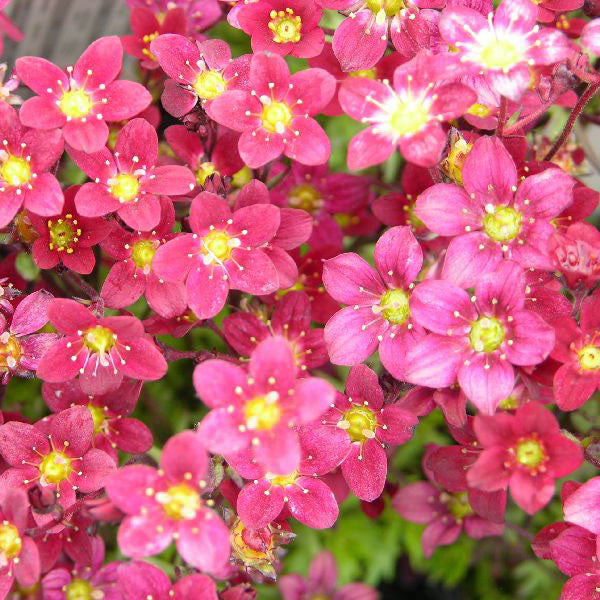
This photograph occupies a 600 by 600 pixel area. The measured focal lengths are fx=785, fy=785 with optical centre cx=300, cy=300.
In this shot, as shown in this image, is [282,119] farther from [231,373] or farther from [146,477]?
[146,477]

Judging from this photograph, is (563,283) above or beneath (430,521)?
above

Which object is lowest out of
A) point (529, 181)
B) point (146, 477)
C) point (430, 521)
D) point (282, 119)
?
point (430, 521)

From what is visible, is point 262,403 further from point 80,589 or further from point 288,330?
point 80,589

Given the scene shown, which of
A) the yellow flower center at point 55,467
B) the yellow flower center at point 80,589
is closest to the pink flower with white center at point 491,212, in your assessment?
the yellow flower center at point 55,467

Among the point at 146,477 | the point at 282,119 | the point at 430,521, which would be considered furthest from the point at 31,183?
the point at 430,521

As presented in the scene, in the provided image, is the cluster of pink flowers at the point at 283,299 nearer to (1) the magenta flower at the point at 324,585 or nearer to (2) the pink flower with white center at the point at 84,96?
(2) the pink flower with white center at the point at 84,96

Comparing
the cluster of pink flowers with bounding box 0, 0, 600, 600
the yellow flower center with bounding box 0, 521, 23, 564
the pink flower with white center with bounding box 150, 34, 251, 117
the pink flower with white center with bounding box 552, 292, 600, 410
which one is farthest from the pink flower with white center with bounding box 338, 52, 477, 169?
the yellow flower center with bounding box 0, 521, 23, 564

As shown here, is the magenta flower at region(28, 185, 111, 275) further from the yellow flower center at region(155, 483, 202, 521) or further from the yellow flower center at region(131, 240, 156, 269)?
the yellow flower center at region(155, 483, 202, 521)
